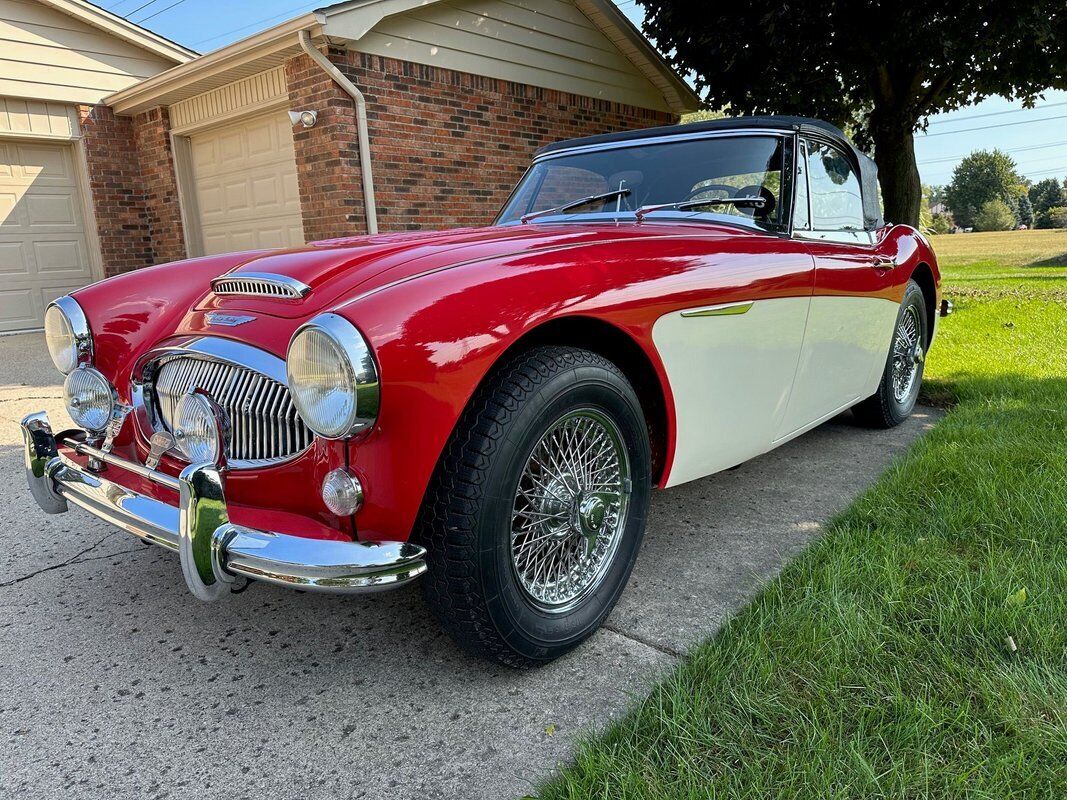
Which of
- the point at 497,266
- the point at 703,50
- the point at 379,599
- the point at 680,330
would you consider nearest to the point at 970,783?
the point at 680,330

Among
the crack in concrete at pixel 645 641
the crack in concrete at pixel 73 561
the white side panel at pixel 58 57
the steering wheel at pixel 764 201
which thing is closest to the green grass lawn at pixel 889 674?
the crack in concrete at pixel 645 641

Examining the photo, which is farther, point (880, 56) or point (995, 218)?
point (995, 218)

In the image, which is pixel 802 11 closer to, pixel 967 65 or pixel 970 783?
pixel 967 65

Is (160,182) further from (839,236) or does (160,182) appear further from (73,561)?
(839,236)

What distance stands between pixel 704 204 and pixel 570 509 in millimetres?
1505

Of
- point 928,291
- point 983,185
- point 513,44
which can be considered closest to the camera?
point 928,291

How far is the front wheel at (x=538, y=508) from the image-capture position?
5.65 feet

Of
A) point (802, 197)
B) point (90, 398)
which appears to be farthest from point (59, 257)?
point (802, 197)

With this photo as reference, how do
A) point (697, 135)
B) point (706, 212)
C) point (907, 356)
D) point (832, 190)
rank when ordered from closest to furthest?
point (706, 212)
point (697, 135)
point (832, 190)
point (907, 356)

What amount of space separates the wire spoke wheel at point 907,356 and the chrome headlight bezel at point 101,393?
12.5 ft

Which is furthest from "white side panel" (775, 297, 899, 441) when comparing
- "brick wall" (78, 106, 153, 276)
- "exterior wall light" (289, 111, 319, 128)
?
"brick wall" (78, 106, 153, 276)

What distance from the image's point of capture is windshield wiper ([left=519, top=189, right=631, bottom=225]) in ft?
10.2

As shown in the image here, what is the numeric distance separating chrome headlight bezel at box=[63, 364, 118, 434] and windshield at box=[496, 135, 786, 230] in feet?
5.80

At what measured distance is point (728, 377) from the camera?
2.45 meters
